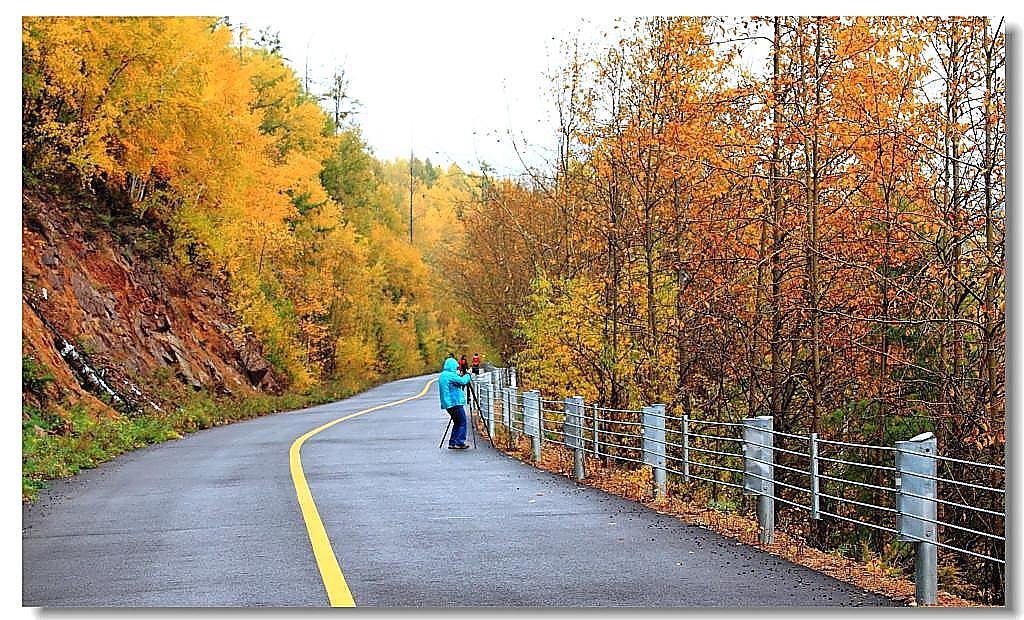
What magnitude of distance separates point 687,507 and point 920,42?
16.7ft

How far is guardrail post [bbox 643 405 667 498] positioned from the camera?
12.4 metres

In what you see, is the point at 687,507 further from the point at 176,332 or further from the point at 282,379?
the point at 282,379

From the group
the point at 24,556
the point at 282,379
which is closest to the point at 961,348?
the point at 24,556

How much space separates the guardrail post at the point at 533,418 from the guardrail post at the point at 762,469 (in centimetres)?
742

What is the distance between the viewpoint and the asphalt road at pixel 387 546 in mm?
7707

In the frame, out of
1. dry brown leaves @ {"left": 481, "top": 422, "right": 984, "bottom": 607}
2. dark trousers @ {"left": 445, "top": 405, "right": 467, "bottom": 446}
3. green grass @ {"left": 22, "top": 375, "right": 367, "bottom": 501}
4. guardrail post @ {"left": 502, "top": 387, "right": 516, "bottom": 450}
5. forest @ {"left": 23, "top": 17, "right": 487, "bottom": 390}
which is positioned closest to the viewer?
dry brown leaves @ {"left": 481, "top": 422, "right": 984, "bottom": 607}

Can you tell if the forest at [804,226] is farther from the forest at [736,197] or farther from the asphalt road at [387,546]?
the asphalt road at [387,546]

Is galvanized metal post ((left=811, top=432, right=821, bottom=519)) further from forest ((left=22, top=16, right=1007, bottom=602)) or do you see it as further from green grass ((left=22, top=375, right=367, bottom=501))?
green grass ((left=22, top=375, right=367, bottom=501))

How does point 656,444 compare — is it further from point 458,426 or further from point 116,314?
point 116,314

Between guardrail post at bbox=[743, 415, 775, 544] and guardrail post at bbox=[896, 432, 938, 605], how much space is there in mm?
2078

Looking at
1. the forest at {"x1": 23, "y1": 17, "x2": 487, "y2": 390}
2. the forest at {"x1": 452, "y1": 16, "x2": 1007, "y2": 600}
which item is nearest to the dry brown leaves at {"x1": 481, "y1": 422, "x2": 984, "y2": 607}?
the forest at {"x1": 452, "y1": 16, "x2": 1007, "y2": 600}

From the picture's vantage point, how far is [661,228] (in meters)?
18.0

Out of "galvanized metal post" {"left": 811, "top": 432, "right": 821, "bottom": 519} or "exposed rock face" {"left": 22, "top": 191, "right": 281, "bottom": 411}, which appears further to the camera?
"exposed rock face" {"left": 22, "top": 191, "right": 281, "bottom": 411}

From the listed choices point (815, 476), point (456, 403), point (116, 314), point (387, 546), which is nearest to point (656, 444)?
point (815, 476)
